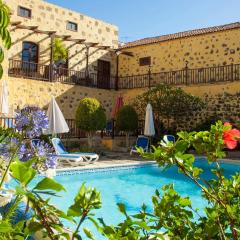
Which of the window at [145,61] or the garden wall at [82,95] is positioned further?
the window at [145,61]

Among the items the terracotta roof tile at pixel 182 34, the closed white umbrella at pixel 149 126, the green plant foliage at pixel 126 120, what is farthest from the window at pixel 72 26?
the closed white umbrella at pixel 149 126

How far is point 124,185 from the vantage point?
29.0 ft

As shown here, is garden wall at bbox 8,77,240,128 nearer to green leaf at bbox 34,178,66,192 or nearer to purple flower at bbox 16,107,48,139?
purple flower at bbox 16,107,48,139

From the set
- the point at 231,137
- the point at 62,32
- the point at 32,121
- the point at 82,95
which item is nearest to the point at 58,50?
the point at 62,32

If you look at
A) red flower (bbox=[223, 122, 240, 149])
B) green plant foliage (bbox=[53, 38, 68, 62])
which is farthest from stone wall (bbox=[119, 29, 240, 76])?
red flower (bbox=[223, 122, 240, 149])

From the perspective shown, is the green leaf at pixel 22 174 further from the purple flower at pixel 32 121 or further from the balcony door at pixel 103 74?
the balcony door at pixel 103 74

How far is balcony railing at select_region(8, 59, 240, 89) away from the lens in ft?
52.3

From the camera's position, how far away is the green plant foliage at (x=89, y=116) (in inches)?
527

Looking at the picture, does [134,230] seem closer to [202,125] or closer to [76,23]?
[202,125]

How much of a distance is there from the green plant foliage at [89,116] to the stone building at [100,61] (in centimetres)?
284

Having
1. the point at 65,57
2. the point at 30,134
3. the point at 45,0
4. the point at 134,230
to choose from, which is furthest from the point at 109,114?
the point at 134,230

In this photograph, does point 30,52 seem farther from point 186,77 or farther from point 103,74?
point 186,77

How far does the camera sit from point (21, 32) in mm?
16406

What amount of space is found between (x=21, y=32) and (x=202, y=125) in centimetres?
983
